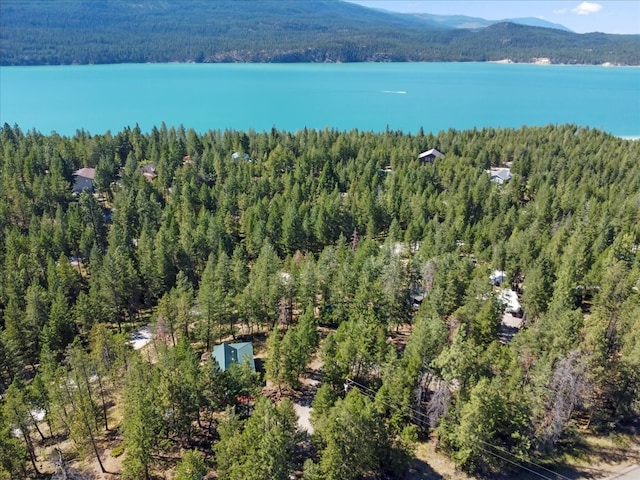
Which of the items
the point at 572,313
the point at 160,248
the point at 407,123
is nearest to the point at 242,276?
the point at 160,248

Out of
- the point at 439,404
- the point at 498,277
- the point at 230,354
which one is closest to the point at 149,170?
the point at 230,354

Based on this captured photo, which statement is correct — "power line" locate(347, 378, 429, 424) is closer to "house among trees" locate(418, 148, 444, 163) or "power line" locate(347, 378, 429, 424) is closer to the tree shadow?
the tree shadow

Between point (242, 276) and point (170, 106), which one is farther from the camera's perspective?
point (170, 106)

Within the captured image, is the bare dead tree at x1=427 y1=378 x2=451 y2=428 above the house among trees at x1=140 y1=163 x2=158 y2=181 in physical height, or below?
below

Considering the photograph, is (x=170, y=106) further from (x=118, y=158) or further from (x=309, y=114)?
(x=118, y=158)

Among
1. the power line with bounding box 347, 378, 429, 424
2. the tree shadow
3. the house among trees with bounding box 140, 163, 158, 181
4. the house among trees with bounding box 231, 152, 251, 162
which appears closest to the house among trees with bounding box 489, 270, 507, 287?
the power line with bounding box 347, 378, 429, 424

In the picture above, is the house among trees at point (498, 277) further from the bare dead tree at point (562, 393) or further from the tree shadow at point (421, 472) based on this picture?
the tree shadow at point (421, 472)

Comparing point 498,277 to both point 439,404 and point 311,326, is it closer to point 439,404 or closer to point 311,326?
point 311,326
